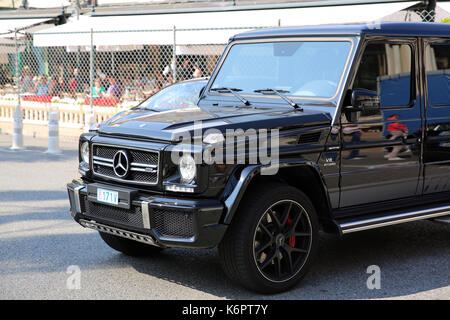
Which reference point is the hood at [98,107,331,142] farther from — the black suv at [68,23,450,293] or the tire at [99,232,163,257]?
the tire at [99,232,163,257]

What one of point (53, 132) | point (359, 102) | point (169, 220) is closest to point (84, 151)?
point (169, 220)

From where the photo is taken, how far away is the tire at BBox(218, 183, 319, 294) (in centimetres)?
502

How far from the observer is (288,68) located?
6.11 metres

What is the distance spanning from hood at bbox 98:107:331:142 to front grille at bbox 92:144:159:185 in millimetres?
127

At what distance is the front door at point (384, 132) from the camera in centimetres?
568

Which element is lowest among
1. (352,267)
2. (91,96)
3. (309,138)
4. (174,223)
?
(352,267)

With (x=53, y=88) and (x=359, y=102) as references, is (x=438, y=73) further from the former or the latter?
(x=53, y=88)

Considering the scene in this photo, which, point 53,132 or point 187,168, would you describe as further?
point 53,132

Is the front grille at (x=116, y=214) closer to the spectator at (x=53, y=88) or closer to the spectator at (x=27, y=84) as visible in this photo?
the spectator at (x=53, y=88)

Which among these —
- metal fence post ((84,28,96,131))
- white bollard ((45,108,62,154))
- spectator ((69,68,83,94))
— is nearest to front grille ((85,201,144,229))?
white bollard ((45,108,62,154))

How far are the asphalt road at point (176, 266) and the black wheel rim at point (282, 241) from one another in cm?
20

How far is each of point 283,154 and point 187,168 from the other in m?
0.73
